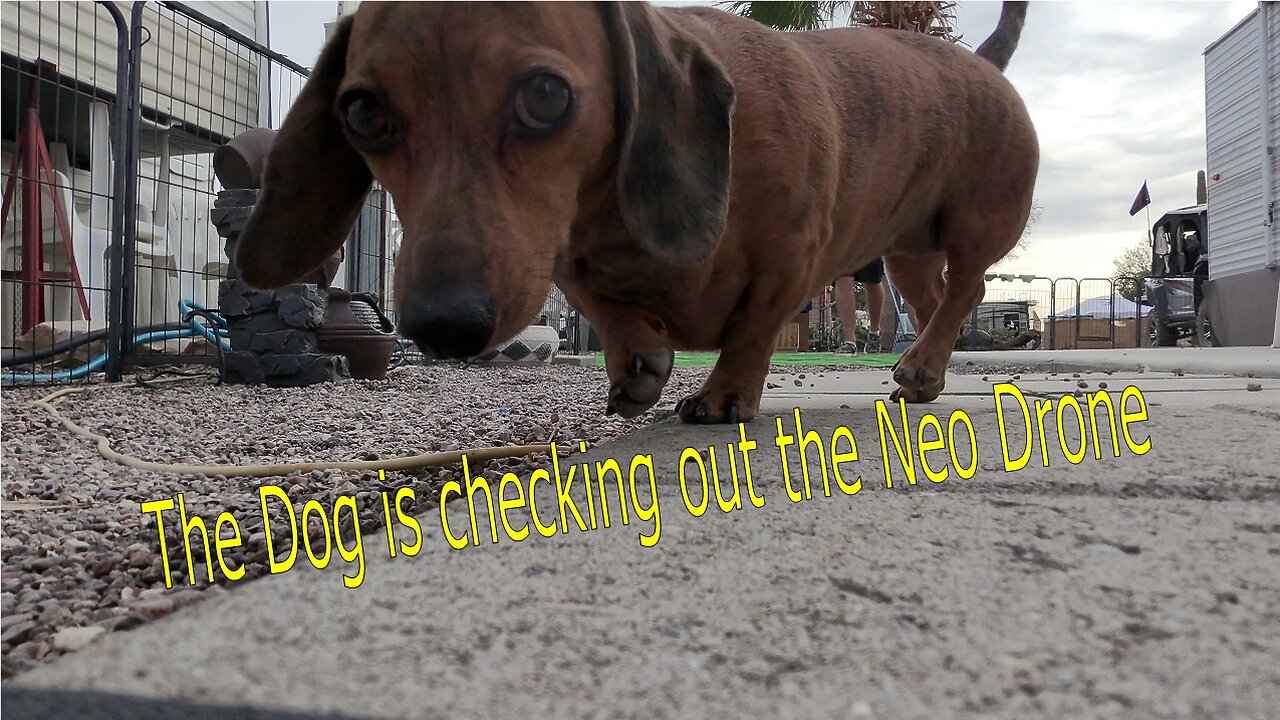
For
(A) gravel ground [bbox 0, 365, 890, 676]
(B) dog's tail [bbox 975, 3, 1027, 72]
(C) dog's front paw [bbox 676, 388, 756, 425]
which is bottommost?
(A) gravel ground [bbox 0, 365, 890, 676]

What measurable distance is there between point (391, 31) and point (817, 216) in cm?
106

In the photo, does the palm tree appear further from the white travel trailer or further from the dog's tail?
the dog's tail

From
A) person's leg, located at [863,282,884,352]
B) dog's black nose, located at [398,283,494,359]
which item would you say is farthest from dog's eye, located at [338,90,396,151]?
person's leg, located at [863,282,884,352]

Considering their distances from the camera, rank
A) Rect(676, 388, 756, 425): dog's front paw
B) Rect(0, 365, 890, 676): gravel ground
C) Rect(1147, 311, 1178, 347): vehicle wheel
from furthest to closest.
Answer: Rect(1147, 311, 1178, 347): vehicle wheel < Rect(676, 388, 756, 425): dog's front paw < Rect(0, 365, 890, 676): gravel ground

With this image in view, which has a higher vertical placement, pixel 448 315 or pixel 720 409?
pixel 448 315

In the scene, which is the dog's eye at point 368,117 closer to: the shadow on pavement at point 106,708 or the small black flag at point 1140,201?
the shadow on pavement at point 106,708

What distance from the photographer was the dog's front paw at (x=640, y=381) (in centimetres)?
216

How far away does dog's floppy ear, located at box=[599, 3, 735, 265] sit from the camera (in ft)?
5.35

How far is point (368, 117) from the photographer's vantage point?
1.47 meters

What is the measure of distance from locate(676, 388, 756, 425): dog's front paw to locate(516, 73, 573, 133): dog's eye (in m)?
0.86

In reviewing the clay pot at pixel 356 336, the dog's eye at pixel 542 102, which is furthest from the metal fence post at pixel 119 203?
the dog's eye at pixel 542 102

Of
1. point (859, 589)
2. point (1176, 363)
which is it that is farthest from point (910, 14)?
point (859, 589)

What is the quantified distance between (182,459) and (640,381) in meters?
1.24

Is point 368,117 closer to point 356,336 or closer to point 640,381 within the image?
point 640,381
